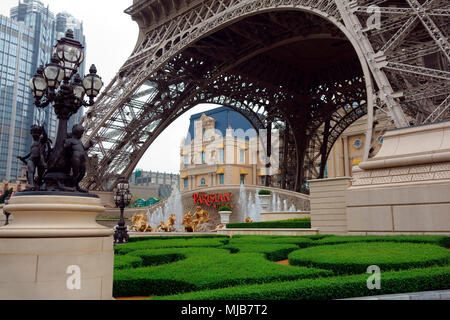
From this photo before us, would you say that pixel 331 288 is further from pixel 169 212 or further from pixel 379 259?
pixel 169 212

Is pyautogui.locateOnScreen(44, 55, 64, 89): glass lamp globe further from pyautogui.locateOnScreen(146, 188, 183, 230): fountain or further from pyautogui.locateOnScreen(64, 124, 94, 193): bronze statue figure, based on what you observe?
pyautogui.locateOnScreen(146, 188, 183, 230): fountain

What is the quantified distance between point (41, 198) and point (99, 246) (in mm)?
948

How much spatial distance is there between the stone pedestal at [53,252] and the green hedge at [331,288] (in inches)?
37.5

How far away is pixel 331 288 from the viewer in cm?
473

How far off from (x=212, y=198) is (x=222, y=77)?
1229cm

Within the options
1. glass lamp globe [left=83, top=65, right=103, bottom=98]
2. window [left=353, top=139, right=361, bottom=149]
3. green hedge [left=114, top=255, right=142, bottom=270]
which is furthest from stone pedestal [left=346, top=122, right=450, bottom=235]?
window [left=353, top=139, right=361, bottom=149]

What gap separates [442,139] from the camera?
11.8 meters

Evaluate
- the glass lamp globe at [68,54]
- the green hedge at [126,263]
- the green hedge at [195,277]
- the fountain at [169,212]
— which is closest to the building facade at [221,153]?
the fountain at [169,212]

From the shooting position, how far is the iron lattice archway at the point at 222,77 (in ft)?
90.9

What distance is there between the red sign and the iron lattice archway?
22.7 ft

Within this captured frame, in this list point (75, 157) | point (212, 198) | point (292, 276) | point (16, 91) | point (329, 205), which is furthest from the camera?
point (16, 91)

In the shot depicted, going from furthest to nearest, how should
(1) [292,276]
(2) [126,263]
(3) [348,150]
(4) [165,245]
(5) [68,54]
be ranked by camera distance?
(3) [348,150] < (4) [165,245] < (2) [126,263] < (5) [68,54] < (1) [292,276]

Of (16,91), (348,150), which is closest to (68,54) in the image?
(348,150)

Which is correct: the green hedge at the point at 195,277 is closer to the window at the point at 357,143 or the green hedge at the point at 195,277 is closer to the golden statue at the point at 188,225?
the golden statue at the point at 188,225
